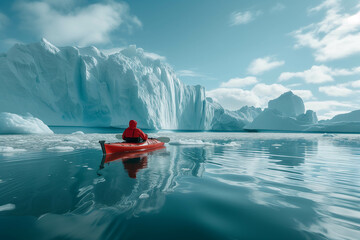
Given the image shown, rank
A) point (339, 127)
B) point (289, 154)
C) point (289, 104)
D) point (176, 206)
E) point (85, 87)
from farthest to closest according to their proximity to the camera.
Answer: point (289, 104) < point (339, 127) < point (85, 87) < point (289, 154) < point (176, 206)

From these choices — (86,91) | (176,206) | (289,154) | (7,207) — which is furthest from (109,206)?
(86,91)

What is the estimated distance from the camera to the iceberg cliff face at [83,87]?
2658 centimetres

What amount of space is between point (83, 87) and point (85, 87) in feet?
1.60

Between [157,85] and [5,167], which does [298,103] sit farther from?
[5,167]

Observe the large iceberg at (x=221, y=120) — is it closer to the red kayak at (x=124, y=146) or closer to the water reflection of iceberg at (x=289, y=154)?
the water reflection of iceberg at (x=289, y=154)

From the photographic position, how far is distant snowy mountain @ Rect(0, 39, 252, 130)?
87.2 ft

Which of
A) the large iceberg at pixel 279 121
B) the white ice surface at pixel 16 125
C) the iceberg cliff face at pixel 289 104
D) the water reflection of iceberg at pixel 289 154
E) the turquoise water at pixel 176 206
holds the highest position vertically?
the iceberg cliff face at pixel 289 104

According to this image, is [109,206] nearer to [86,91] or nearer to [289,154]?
[289,154]

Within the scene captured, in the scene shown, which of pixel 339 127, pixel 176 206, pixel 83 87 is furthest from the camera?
pixel 339 127

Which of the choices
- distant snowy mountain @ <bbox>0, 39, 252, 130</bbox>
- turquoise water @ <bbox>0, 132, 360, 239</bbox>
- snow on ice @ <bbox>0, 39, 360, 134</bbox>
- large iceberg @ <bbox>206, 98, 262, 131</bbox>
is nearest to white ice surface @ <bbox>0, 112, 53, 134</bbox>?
snow on ice @ <bbox>0, 39, 360, 134</bbox>

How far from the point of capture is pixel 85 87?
30531 millimetres

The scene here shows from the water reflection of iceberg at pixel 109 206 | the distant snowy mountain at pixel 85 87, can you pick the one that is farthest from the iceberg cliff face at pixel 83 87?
the water reflection of iceberg at pixel 109 206

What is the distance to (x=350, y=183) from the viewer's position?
346 cm

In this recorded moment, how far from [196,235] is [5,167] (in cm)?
514
